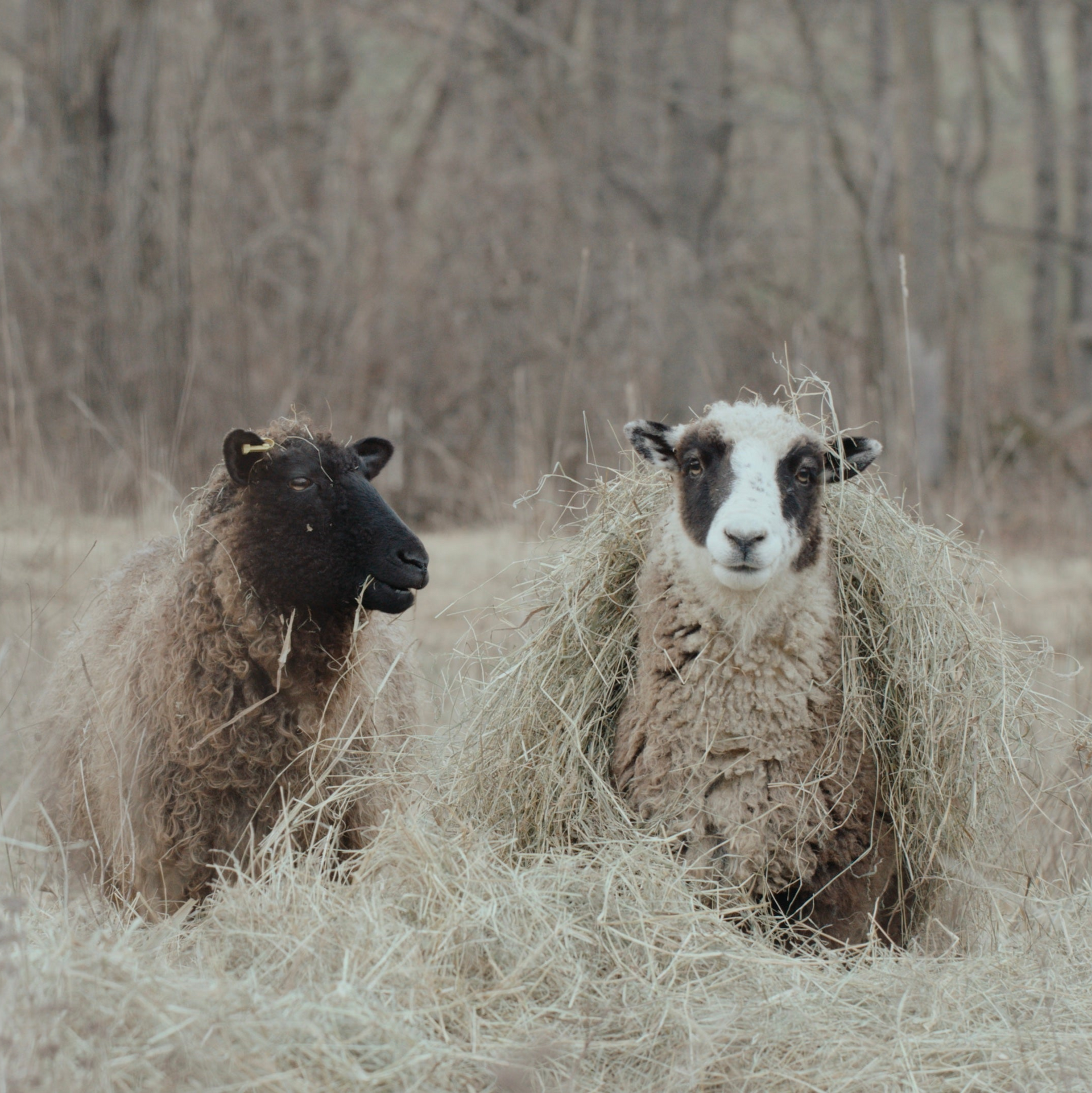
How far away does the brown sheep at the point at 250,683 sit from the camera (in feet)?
14.2

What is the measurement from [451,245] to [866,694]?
11.2 meters

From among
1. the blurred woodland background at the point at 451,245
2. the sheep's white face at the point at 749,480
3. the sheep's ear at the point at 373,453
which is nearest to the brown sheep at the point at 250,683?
the sheep's ear at the point at 373,453

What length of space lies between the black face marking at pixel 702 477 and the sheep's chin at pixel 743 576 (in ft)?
0.51

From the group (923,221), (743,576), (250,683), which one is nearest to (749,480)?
(743,576)

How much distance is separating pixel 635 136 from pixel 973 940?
41.3 ft

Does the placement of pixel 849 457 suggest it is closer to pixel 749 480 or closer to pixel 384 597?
pixel 749 480

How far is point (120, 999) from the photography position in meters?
2.97

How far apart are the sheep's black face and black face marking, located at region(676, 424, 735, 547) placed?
0.94m

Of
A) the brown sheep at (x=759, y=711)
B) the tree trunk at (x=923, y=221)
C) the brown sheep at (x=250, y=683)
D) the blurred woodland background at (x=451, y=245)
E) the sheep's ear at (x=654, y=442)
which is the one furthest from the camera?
the tree trunk at (x=923, y=221)

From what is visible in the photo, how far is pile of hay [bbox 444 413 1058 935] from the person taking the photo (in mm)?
4320

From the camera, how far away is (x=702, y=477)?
14.0 feet

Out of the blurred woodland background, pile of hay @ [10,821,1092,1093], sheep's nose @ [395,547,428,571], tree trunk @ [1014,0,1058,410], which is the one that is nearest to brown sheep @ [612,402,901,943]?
pile of hay @ [10,821,1092,1093]

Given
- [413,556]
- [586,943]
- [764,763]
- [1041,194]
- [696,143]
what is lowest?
[586,943]

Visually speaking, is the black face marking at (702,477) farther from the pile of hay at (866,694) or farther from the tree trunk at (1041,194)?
the tree trunk at (1041,194)
